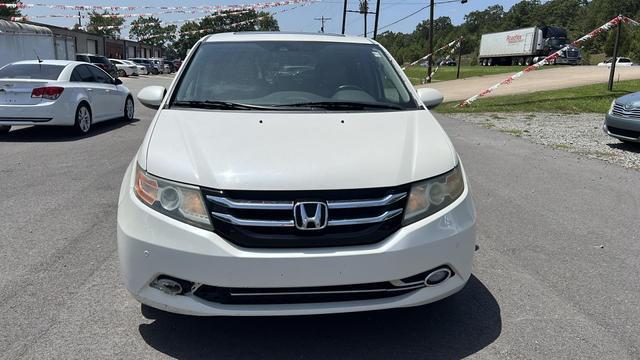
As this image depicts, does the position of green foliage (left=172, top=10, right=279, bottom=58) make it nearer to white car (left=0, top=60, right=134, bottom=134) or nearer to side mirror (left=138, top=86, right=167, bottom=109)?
white car (left=0, top=60, right=134, bottom=134)

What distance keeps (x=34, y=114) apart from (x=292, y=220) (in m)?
9.12

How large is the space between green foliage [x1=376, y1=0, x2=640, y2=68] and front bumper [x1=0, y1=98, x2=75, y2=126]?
88.6 m

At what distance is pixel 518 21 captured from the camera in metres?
134

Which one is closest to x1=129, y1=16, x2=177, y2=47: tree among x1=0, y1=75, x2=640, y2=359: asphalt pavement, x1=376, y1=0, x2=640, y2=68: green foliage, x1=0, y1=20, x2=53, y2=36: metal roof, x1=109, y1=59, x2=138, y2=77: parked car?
x1=376, y1=0, x2=640, y2=68: green foliage

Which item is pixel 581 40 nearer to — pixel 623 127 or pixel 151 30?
pixel 623 127

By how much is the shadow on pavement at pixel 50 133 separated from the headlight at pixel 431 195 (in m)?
8.96

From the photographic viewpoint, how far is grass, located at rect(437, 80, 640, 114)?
51.2 ft

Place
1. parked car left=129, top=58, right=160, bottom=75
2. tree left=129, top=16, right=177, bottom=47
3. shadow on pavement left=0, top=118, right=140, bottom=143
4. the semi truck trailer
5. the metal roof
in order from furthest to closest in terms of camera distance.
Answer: tree left=129, top=16, right=177, bottom=47 → the semi truck trailer → parked car left=129, top=58, right=160, bottom=75 → the metal roof → shadow on pavement left=0, top=118, right=140, bottom=143

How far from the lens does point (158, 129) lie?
11.0 feet

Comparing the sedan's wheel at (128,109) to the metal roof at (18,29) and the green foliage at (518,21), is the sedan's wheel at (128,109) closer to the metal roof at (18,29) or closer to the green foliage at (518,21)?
the metal roof at (18,29)

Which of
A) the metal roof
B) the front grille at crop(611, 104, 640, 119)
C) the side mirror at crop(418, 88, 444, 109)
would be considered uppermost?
the metal roof

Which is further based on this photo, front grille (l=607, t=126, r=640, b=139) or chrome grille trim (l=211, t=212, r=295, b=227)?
front grille (l=607, t=126, r=640, b=139)

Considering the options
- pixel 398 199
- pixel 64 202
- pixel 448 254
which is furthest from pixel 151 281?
pixel 64 202

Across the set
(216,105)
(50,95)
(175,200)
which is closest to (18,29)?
(50,95)
